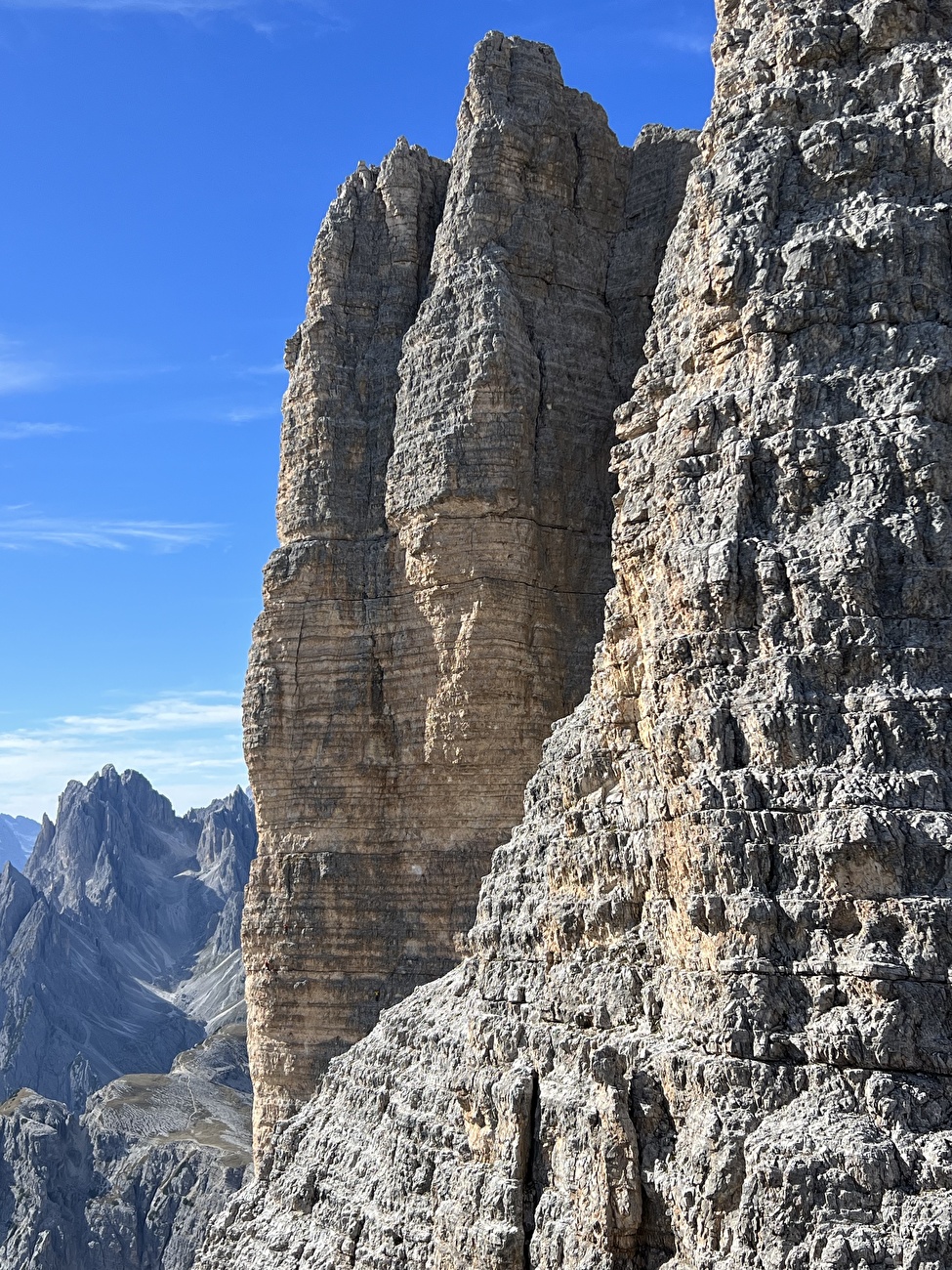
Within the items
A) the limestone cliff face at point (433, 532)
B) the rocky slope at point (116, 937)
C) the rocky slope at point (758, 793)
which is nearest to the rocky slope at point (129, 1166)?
the rocky slope at point (116, 937)

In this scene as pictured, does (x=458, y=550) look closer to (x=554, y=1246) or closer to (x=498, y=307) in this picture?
(x=498, y=307)

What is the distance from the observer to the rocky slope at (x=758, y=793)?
12633mm

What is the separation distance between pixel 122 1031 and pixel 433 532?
11559 centimetres

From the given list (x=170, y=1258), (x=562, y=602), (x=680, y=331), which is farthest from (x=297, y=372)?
(x=170, y=1258)


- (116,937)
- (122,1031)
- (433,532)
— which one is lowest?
(122,1031)

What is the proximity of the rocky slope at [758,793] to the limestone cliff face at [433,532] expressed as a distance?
29.9 ft

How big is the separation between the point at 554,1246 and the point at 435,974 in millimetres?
13699

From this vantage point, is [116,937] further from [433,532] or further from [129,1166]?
[433,532]

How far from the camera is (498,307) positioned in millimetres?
28672

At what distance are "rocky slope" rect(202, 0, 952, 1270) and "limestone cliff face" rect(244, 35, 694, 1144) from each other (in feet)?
29.9

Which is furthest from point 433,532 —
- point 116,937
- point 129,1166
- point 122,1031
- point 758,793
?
point 116,937

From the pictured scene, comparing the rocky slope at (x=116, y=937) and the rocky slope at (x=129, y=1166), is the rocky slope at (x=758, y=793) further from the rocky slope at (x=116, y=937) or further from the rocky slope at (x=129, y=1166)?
the rocky slope at (x=116, y=937)

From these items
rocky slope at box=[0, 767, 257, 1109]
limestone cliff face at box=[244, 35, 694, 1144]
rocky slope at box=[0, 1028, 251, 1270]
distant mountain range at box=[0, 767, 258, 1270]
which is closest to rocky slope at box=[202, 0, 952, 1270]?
limestone cliff face at box=[244, 35, 694, 1144]

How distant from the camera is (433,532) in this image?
28750 millimetres
